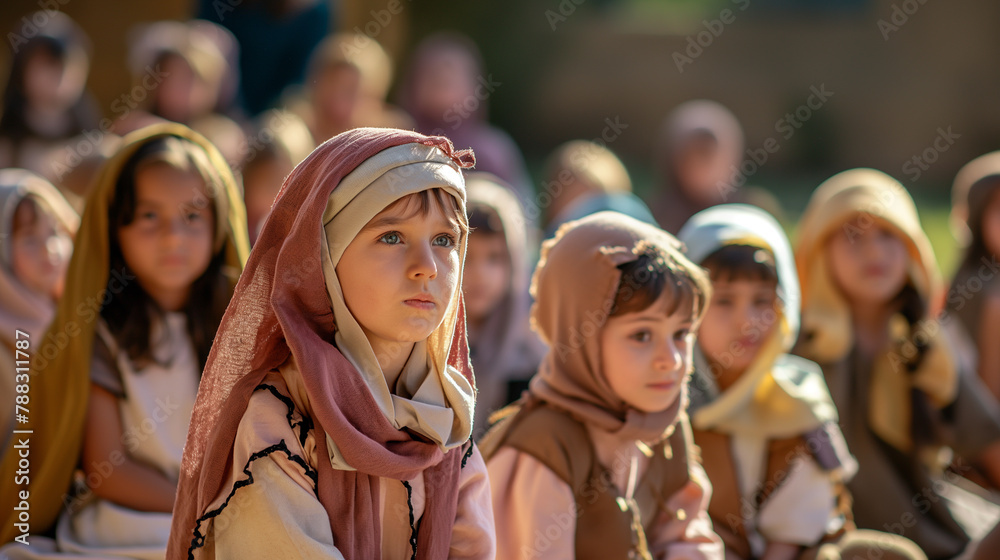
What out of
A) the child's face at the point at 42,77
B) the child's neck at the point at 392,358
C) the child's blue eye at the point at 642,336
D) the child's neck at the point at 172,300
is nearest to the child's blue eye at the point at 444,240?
the child's neck at the point at 392,358

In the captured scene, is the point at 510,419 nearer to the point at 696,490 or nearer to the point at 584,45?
the point at 696,490

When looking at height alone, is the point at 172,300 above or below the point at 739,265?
above

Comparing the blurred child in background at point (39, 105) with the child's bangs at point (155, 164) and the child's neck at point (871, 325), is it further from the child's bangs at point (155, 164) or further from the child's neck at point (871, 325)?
the child's neck at point (871, 325)

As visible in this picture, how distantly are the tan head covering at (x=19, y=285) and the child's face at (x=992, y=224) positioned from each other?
439 cm

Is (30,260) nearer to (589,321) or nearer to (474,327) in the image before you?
(474,327)

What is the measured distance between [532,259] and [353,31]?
530 cm

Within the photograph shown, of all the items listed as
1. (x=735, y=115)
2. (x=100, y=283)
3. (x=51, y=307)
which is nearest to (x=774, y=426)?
(x=100, y=283)

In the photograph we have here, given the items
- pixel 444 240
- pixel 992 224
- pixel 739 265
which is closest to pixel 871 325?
pixel 739 265

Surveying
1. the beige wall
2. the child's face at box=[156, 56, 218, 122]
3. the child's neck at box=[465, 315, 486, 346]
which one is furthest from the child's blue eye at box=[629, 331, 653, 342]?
the beige wall

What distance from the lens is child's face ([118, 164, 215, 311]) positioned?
3436 millimetres

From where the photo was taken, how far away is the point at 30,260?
4168mm

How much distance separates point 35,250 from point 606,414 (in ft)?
7.96

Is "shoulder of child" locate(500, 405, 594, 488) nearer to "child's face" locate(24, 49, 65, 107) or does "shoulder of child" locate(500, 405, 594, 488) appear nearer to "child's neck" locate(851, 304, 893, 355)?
"child's neck" locate(851, 304, 893, 355)

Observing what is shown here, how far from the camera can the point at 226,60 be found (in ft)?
27.7
